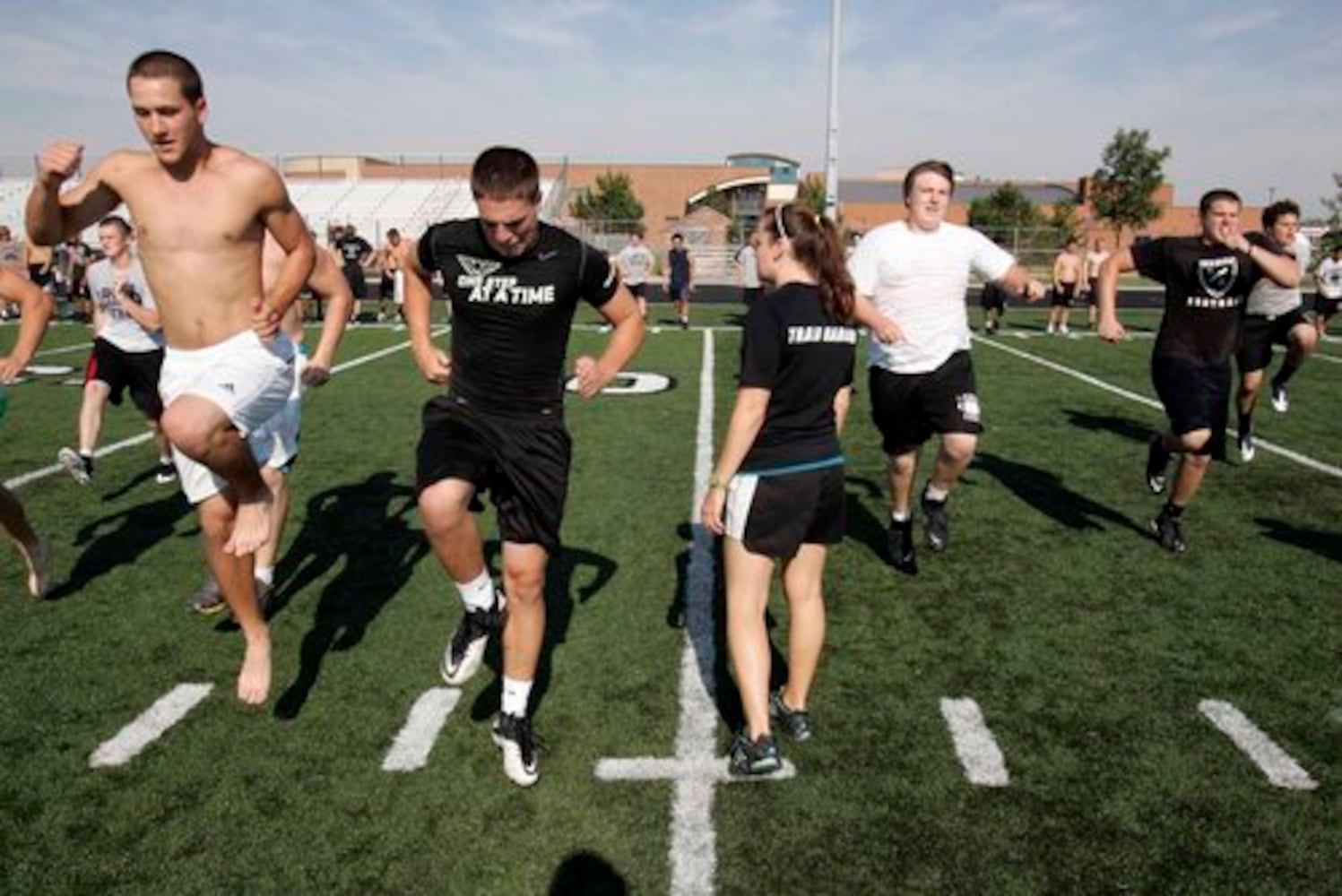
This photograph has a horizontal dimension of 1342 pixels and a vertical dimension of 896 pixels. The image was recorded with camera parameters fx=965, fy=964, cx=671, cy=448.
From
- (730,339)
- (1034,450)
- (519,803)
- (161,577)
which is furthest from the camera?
(730,339)

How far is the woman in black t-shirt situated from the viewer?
128 inches

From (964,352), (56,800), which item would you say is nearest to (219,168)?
(56,800)

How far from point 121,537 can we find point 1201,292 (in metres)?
6.86

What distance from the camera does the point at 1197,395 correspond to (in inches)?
230

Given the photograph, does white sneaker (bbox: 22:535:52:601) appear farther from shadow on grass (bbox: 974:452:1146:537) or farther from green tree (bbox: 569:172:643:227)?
green tree (bbox: 569:172:643:227)

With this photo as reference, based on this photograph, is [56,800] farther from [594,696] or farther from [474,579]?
[594,696]

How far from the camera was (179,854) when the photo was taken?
2982 mm

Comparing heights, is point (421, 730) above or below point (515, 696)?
below

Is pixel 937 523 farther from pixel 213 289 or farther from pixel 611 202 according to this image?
pixel 611 202

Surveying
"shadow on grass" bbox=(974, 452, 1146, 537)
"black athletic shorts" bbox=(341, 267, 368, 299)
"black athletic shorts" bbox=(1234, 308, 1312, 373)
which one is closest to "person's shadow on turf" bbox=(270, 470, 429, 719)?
"shadow on grass" bbox=(974, 452, 1146, 537)

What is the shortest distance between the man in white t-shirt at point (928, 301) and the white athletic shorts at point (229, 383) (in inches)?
119

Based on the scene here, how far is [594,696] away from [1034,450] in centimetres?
605

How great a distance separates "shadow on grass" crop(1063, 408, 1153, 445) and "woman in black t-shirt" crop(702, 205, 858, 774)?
6.88 metres

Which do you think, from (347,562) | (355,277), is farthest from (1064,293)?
(347,562)
